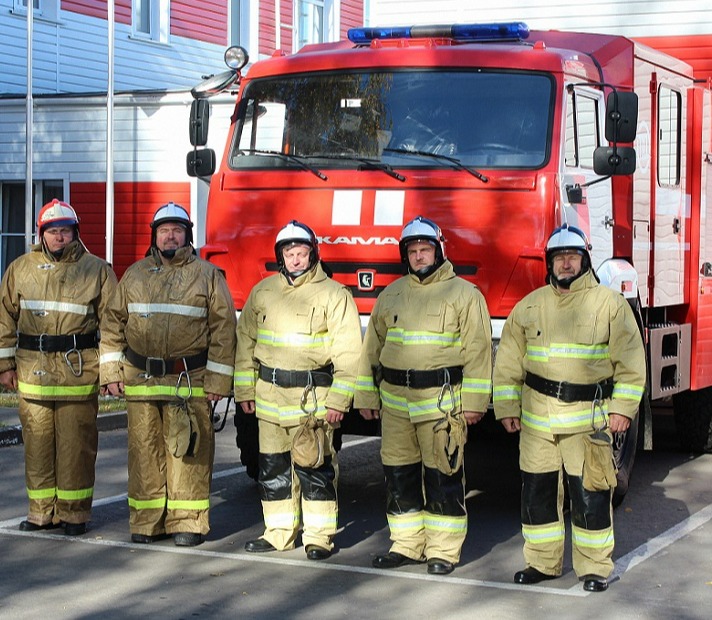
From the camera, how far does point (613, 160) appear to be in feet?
26.9

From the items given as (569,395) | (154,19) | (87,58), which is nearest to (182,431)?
(569,395)

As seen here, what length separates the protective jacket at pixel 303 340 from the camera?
24.2ft

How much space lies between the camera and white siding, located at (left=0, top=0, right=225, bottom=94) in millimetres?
21391

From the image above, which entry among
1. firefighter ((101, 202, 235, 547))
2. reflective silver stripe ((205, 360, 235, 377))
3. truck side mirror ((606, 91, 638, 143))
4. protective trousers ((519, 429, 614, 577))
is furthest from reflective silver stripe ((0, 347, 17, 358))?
truck side mirror ((606, 91, 638, 143))

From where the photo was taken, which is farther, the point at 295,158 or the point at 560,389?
the point at 295,158

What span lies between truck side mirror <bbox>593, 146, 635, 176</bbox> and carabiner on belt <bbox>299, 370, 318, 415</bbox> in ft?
7.24

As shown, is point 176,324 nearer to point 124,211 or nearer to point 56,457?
point 56,457

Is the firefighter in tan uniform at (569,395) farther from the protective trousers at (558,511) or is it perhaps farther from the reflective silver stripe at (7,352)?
the reflective silver stripe at (7,352)

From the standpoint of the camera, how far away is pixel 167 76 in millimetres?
24469

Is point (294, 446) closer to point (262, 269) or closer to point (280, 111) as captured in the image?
point (262, 269)

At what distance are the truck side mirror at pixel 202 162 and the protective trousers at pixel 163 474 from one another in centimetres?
203

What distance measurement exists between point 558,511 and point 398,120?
9.09 feet

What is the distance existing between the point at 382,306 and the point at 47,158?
13.8 meters

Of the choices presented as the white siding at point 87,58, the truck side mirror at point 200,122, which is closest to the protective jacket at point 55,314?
the truck side mirror at point 200,122
